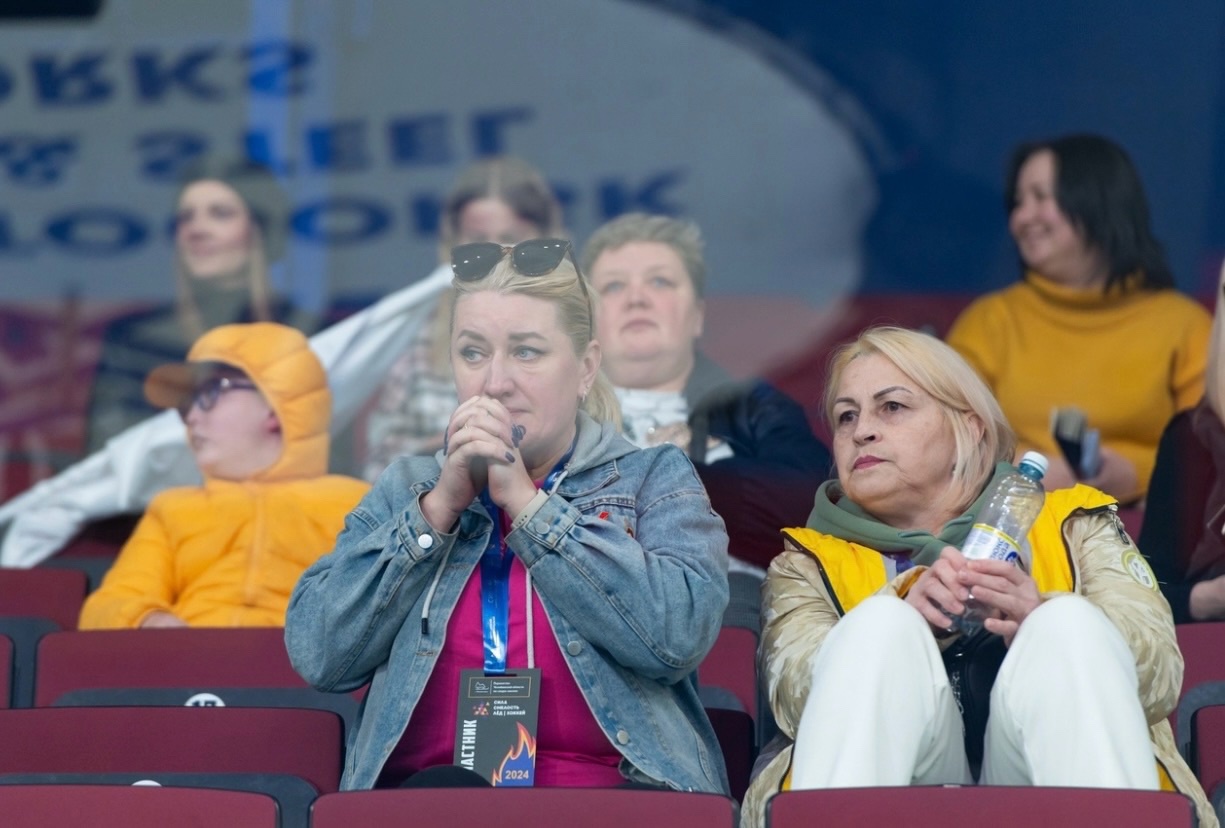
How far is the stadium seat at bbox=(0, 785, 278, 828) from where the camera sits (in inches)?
80.4

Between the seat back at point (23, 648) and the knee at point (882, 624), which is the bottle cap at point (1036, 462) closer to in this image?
the knee at point (882, 624)

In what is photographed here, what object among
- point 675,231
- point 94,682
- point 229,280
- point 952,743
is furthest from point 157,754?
point 229,280

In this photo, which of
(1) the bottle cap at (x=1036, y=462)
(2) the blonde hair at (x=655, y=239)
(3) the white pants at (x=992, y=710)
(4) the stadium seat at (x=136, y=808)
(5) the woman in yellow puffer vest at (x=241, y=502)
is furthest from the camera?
(2) the blonde hair at (x=655, y=239)

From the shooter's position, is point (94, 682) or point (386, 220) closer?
point (94, 682)

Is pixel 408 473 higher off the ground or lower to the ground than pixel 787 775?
higher

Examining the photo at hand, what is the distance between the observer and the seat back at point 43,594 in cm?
354

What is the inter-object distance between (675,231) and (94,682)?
1.55m

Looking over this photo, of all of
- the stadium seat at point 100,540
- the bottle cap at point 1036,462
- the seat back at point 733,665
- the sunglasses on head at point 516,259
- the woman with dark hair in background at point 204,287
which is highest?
the woman with dark hair in background at point 204,287

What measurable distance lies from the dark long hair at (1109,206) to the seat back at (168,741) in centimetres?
240

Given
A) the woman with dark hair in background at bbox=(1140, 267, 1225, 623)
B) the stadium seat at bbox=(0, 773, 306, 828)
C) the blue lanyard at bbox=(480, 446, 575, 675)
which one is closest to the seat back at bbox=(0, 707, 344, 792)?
the stadium seat at bbox=(0, 773, 306, 828)

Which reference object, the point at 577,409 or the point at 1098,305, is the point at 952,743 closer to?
the point at 577,409

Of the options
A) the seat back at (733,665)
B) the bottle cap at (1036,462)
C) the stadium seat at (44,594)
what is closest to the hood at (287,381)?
the stadium seat at (44,594)

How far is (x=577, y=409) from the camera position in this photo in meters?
2.62

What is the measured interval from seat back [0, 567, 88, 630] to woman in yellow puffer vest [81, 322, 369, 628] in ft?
0.31
